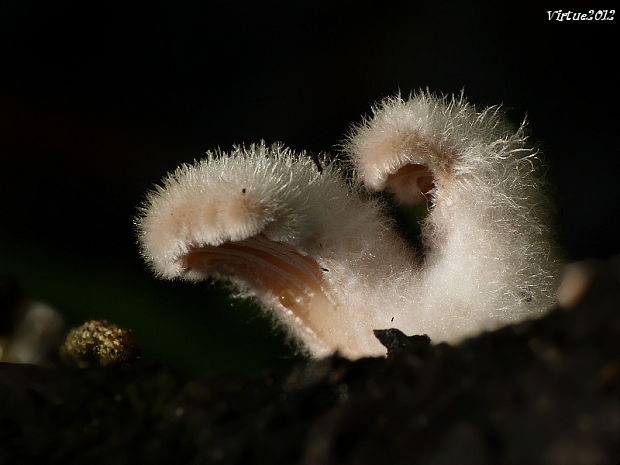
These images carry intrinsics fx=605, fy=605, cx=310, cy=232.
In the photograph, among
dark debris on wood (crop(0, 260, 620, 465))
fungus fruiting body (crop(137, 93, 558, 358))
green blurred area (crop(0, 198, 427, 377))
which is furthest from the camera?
green blurred area (crop(0, 198, 427, 377))

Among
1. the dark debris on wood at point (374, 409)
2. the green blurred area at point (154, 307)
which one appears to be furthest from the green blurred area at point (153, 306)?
the dark debris on wood at point (374, 409)

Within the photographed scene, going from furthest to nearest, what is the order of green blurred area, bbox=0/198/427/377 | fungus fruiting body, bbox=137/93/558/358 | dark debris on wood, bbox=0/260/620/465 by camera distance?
green blurred area, bbox=0/198/427/377 < fungus fruiting body, bbox=137/93/558/358 < dark debris on wood, bbox=0/260/620/465

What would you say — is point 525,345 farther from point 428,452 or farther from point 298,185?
point 298,185

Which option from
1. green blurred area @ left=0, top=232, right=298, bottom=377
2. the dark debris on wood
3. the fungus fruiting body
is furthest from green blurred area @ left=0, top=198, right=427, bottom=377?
the dark debris on wood

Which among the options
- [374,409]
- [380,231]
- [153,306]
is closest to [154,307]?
[153,306]

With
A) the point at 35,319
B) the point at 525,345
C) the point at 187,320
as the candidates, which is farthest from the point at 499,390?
the point at 35,319

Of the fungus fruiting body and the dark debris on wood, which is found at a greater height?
the fungus fruiting body

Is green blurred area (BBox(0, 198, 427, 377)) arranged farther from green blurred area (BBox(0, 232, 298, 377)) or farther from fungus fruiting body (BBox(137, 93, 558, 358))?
fungus fruiting body (BBox(137, 93, 558, 358))
